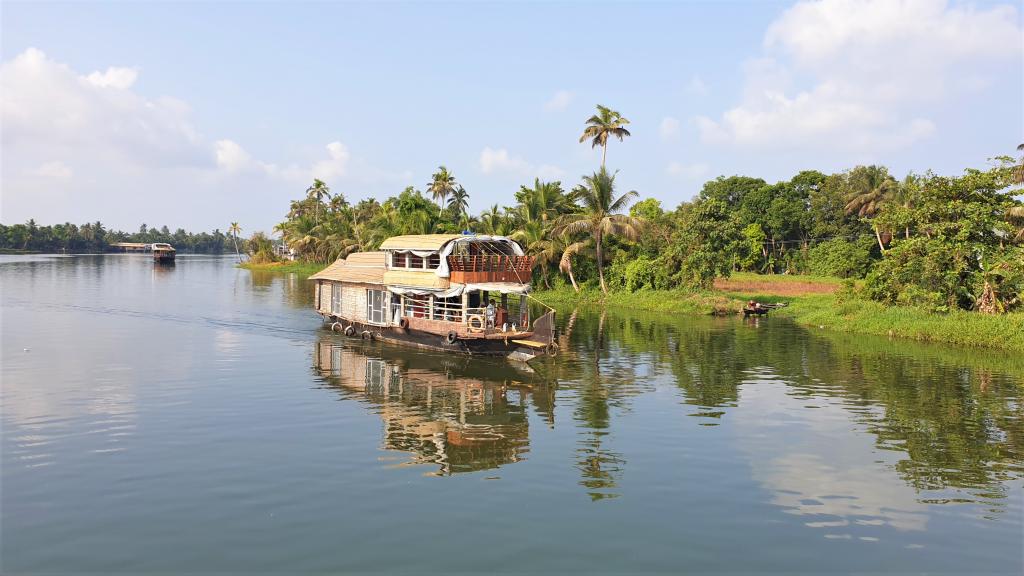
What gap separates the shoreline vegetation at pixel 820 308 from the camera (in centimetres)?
3166

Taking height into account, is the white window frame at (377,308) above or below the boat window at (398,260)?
below

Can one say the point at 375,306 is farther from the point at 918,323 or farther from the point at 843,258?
the point at 843,258

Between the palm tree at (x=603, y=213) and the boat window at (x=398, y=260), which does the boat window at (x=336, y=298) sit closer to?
the boat window at (x=398, y=260)

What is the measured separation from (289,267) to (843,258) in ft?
257

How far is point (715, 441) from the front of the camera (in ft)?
55.1

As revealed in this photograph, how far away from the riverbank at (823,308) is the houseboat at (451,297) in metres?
20.5

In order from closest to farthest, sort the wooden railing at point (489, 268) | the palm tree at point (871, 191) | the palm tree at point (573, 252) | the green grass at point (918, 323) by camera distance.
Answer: the wooden railing at point (489, 268) < the green grass at point (918, 323) < the palm tree at point (573, 252) < the palm tree at point (871, 191)

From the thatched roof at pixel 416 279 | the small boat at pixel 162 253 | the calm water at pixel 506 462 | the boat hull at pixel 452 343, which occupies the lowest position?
the calm water at pixel 506 462

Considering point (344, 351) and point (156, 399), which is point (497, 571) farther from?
point (344, 351)

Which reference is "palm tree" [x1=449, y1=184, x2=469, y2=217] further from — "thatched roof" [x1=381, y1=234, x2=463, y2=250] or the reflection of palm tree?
"thatched roof" [x1=381, y1=234, x2=463, y2=250]

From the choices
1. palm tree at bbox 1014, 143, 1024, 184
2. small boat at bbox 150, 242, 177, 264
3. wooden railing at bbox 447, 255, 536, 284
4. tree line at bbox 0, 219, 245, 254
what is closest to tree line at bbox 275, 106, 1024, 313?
palm tree at bbox 1014, 143, 1024, 184

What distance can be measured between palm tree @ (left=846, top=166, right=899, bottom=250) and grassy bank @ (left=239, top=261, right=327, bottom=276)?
6663 cm

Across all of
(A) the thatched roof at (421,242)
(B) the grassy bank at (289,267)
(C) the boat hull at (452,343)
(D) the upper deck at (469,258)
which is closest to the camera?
(C) the boat hull at (452,343)

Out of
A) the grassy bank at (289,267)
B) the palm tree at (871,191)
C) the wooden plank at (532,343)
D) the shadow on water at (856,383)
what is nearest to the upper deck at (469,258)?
the wooden plank at (532,343)
